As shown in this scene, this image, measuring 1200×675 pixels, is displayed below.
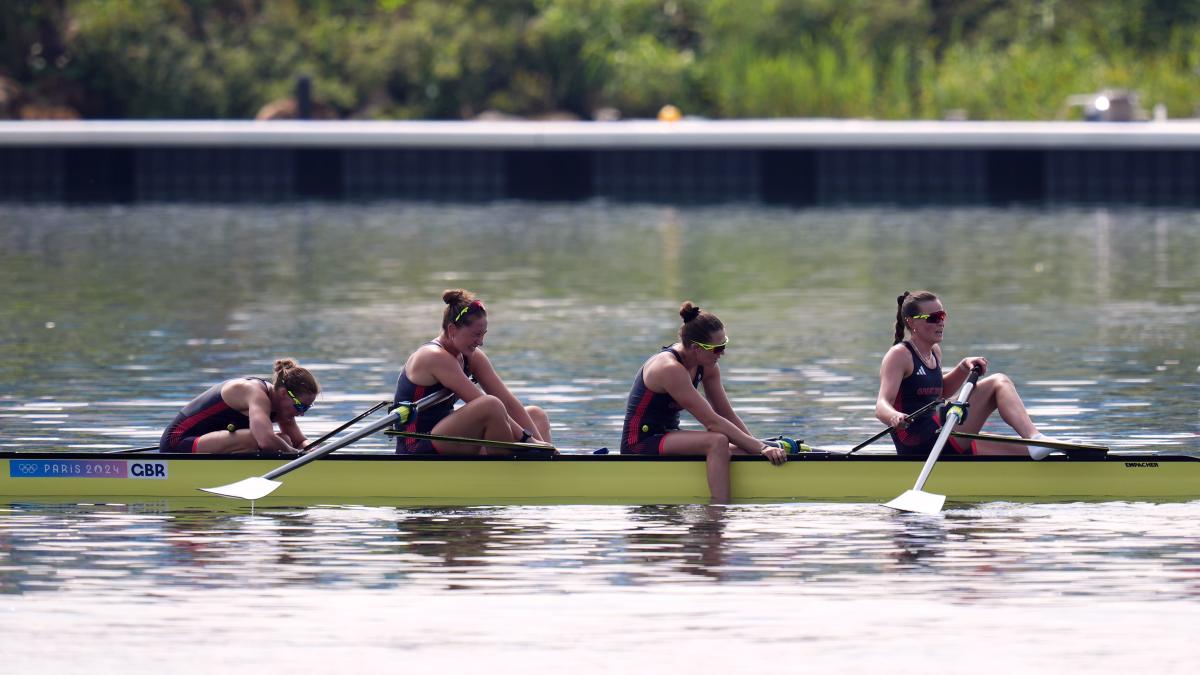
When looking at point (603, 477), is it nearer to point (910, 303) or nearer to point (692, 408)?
point (692, 408)

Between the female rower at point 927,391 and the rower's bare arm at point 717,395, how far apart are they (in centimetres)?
90

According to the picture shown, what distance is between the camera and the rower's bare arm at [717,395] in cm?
1409

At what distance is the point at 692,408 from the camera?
13820 millimetres

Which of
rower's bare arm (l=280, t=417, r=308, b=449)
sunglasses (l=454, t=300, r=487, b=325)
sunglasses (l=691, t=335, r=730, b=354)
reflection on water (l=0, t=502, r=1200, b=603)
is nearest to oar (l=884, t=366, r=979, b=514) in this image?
reflection on water (l=0, t=502, r=1200, b=603)

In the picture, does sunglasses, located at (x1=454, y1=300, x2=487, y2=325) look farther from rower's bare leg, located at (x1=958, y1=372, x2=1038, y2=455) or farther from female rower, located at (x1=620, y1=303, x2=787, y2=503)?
rower's bare leg, located at (x1=958, y1=372, x2=1038, y2=455)

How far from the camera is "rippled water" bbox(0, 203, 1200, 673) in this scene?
10.7m

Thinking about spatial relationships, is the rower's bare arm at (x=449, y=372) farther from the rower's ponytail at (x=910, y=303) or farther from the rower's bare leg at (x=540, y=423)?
the rower's ponytail at (x=910, y=303)

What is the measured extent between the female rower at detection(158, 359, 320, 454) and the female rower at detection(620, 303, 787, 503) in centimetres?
201

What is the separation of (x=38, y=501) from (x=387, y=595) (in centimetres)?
375

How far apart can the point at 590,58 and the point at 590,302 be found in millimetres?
24417

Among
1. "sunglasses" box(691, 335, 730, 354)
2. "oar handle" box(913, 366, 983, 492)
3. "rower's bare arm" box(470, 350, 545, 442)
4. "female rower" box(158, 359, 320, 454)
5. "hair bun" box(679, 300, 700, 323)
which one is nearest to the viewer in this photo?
"hair bun" box(679, 300, 700, 323)

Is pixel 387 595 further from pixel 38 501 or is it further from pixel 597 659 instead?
pixel 38 501

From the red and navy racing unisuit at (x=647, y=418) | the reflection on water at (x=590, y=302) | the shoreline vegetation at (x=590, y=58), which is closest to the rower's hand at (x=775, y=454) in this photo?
the red and navy racing unisuit at (x=647, y=418)

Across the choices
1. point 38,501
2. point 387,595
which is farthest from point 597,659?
point 38,501
